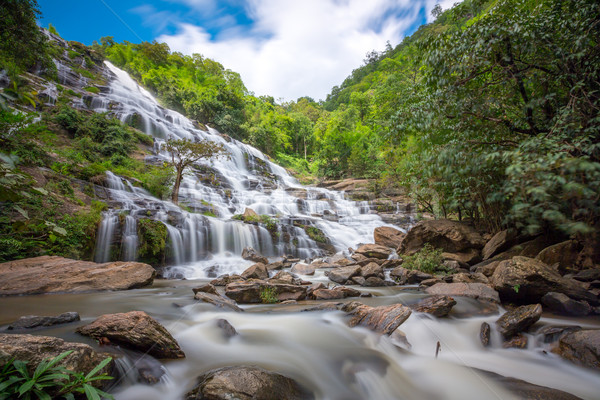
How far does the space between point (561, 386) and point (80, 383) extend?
15.0 feet

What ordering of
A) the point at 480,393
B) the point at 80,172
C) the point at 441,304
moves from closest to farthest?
1. the point at 480,393
2. the point at 441,304
3. the point at 80,172

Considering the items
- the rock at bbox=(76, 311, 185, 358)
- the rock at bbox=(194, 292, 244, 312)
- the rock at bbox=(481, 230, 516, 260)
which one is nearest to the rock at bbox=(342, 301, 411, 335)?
the rock at bbox=(194, 292, 244, 312)

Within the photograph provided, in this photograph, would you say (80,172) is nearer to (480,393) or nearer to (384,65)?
(480,393)

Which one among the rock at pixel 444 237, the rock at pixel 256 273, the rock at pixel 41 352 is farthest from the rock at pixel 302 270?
the rock at pixel 41 352

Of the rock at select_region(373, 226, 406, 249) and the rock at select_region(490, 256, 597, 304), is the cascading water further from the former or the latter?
the rock at select_region(490, 256, 597, 304)

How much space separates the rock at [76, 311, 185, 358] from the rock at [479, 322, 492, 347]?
13.3 ft

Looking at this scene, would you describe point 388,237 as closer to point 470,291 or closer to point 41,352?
point 470,291

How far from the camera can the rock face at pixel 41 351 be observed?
1904mm

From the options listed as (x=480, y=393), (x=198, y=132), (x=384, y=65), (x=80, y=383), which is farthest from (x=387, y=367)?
(x=384, y=65)

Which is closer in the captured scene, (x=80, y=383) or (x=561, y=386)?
(x=80, y=383)

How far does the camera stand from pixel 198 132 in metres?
27.2

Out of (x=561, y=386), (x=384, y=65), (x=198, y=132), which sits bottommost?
(x=561, y=386)

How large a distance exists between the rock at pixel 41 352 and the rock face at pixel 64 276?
487 cm

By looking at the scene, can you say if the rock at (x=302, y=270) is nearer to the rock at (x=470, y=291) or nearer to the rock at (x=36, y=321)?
the rock at (x=470, y=291)
